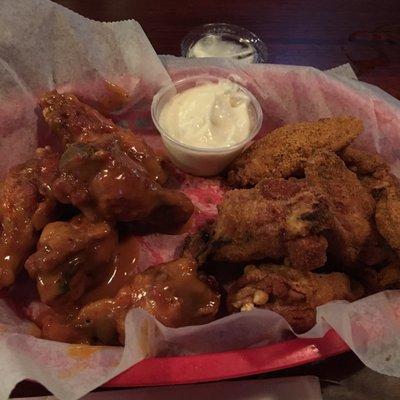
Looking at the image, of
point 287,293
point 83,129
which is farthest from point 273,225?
point 83,129

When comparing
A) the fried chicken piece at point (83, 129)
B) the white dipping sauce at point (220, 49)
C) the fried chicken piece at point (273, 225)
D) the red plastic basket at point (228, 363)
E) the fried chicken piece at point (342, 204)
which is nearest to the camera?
the red plastic basket at point (228, 363)

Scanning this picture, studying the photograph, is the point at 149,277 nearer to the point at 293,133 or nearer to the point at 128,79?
the point at 293,133

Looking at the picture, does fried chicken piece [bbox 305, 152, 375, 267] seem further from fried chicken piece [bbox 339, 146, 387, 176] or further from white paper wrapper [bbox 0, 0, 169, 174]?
white paper wrapper [bbox 0, 0, 169, 174]

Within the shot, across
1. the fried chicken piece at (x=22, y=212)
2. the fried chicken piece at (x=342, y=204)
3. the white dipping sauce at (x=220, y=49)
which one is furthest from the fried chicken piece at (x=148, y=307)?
the white dipping sauce at (x=220, y=49)

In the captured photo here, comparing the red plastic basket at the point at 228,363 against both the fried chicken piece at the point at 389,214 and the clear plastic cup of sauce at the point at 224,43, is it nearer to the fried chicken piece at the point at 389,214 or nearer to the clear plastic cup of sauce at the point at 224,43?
the fried chicken piece at the point at 389,214

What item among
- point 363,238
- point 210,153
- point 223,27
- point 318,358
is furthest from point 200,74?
point 318,358

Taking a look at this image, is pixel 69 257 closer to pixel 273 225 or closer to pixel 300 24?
pixel 273 225

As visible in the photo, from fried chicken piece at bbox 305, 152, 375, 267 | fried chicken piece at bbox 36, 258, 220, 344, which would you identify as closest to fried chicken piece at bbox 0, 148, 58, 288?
fried chicken piece at bbox 36, 258, 220, 344
